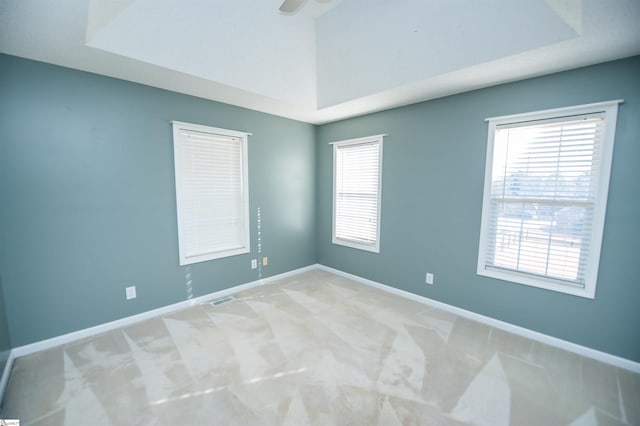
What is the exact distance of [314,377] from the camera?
1.95 metres

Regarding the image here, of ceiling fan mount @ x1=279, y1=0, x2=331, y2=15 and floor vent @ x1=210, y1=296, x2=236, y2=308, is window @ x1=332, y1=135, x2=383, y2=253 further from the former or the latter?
ceiling fan mount @ x1=279, y1=0, x2=331, y2=15

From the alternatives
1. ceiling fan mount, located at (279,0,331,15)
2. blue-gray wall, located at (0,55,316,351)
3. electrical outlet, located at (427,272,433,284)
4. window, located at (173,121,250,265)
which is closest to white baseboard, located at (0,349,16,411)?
blue-gray wall, located at (0,55,316,351)

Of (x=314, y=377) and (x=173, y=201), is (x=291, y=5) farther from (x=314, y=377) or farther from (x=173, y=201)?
(x=314, y=377)

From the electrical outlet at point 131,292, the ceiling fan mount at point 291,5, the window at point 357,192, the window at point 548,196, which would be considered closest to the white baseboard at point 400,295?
the electrical outlet at point 131,292

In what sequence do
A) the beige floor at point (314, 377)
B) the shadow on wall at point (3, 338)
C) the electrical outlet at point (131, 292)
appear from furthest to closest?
the electrical outlet at point (131, 292) < the shadow on wall at point (3, 338) < the beige floor at point (314, 377)

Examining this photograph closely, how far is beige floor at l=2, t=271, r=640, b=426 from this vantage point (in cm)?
163

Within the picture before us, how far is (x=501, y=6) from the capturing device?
1.86m

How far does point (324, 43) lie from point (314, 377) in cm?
332

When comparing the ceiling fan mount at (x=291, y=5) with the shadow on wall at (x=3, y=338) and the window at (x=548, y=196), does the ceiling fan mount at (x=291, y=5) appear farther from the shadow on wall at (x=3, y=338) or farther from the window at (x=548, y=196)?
the shadow on wall at (x=3, y=338)

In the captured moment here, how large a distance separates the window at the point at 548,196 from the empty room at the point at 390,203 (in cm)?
2

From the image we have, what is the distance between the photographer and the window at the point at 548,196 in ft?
7.02

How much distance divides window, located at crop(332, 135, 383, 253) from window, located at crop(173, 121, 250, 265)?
1.45 meters

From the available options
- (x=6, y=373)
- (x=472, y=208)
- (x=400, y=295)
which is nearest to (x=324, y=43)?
(x=472, y=208)

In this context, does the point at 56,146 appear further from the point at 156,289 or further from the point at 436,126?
the point at 436,126
